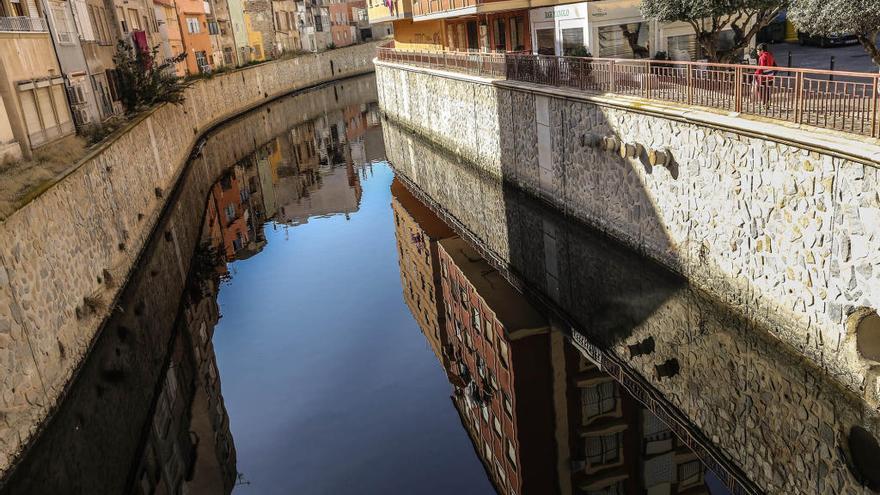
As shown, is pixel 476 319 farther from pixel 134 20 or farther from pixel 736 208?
pixel 134 20

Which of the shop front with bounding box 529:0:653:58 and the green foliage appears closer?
the green foliage

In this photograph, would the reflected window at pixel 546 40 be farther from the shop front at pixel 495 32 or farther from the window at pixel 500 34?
the window at pixel 500 34

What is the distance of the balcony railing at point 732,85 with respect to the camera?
10914 millimetres

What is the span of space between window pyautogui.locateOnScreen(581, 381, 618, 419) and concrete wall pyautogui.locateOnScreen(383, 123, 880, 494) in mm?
632

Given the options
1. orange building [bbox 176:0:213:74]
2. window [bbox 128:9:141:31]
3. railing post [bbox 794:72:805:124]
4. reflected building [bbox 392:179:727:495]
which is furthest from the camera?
orange building [bbox 176:0:213:74]

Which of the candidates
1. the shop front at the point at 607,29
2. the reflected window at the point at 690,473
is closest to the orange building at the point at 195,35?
the shop front at the point at 607,29

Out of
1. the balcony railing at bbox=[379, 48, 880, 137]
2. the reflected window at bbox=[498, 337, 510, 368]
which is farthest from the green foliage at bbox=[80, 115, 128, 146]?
the reflected window at bbox=[498, 337, 510, 368]

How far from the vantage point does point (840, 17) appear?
1207 cm

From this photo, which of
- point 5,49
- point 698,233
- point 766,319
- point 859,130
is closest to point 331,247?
point 5,49

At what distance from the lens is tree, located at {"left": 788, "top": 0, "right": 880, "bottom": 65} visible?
38.7 ft

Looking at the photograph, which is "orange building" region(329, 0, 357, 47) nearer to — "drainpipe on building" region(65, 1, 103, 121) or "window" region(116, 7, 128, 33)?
"window" region(116, 7, 128, 33)

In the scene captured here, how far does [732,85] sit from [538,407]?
7084mm

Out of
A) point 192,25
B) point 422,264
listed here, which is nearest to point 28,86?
point 422,264

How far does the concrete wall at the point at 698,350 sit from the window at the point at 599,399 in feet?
2.07
